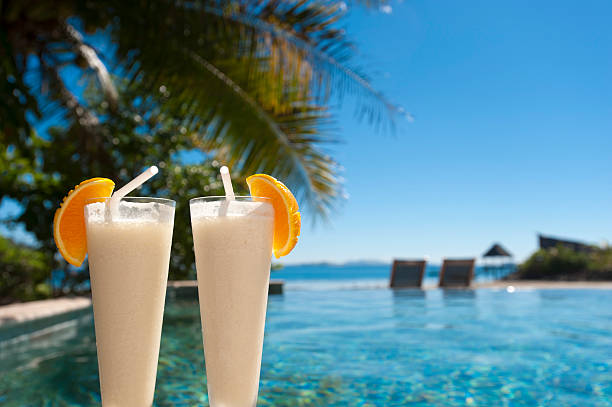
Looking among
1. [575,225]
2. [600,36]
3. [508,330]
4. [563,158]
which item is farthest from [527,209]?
[508,330]

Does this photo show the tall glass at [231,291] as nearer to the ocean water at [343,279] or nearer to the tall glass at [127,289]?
the tall glass at [127,289]

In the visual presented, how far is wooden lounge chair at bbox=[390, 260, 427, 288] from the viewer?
37.6 feet

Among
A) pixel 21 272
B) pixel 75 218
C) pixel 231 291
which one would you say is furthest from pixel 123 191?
pixel 21 272

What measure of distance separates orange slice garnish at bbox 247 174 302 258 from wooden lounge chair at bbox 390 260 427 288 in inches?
414

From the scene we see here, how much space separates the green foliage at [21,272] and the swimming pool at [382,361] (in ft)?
5.46

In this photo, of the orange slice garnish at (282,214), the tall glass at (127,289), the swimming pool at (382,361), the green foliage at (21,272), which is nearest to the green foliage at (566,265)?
the swimming pool at (382,361)

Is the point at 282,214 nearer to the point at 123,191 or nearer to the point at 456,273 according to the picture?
the point at 123,191

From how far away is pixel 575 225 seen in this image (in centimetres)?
4497

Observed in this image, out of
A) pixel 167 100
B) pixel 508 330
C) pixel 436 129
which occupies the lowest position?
→ pixel 508 330

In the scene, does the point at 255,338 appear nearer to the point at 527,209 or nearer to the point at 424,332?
the point at 424,332

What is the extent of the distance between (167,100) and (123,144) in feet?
9.07

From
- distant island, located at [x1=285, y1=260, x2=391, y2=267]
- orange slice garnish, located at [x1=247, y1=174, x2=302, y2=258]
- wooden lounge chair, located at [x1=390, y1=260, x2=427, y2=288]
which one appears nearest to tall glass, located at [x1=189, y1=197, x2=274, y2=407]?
orange slice garnish, located at [x1=247, y1=174, x2=302, y2=258]

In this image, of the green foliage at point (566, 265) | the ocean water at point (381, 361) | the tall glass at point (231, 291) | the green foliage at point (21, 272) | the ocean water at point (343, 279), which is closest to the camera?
the tall glass at point (231, 291)

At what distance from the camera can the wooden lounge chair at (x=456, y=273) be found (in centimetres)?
1166
